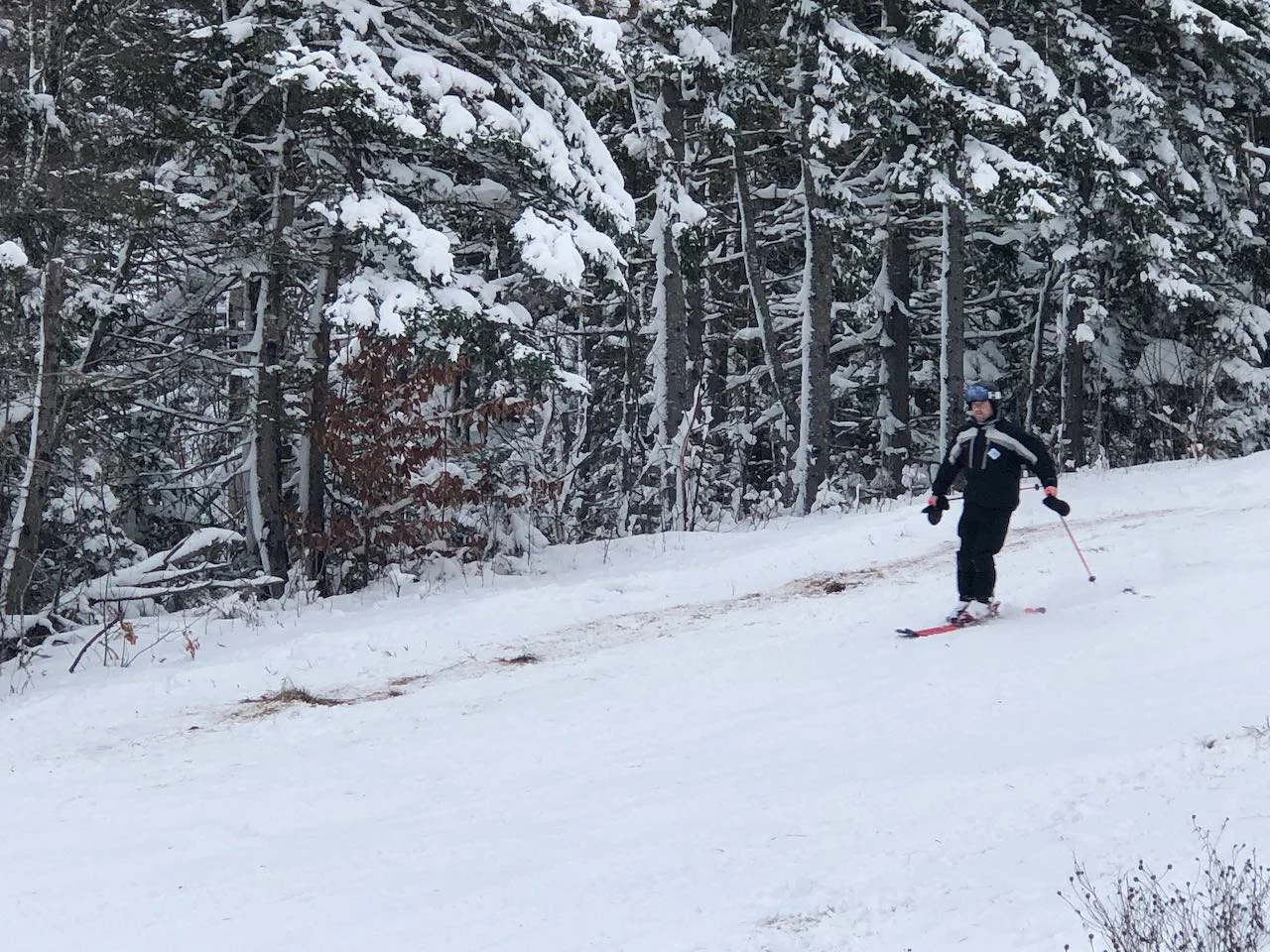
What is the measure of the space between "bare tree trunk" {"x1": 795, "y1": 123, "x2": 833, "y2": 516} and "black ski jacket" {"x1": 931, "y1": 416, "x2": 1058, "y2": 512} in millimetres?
8747

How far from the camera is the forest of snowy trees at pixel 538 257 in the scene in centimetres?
1109

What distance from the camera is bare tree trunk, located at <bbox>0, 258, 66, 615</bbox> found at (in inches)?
408

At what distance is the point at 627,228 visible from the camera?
12.2 m

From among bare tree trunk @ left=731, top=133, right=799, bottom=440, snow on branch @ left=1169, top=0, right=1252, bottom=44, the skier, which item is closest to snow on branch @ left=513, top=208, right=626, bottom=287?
the skier

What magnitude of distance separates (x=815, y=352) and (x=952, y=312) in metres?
2.25

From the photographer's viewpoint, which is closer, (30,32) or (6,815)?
(6,815)

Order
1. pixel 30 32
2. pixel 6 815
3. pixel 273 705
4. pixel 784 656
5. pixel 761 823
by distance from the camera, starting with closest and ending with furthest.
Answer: pixel 761 823
pixel 6 815
pixel 273 705
pixel 784 656
pixel 30 32

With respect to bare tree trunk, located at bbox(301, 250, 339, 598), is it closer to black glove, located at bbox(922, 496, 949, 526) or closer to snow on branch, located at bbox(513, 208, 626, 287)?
snow on branch, located at bbox(513, 208, 626, 287)

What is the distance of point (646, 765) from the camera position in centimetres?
669

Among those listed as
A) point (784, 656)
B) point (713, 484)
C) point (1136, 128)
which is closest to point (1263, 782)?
point (784, 656)

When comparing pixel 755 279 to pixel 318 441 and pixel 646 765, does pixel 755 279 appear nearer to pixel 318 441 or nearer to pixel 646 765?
pixel 318 441

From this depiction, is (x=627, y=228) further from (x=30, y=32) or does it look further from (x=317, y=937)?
(x=317, y=937)

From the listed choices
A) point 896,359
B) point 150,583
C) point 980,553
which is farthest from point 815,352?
point 150,583

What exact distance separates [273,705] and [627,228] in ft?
20.3
